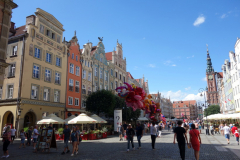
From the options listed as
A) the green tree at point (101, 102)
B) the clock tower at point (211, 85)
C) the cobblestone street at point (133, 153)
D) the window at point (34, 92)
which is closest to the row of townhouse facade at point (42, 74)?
the window at point (34, 92)

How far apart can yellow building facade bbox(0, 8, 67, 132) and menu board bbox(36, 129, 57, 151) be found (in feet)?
33.9

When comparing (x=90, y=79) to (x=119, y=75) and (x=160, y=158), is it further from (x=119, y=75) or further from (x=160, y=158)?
(x=160, y=158)

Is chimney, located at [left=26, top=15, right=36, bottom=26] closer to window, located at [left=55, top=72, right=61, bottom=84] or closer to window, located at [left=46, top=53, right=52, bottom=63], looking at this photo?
window, located at [left=46, top=53, right=52, bottom=63]

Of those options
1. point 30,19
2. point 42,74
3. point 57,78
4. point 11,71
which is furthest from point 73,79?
point 30,19

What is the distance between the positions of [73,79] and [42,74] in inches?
269

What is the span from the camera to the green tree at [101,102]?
2925 cm

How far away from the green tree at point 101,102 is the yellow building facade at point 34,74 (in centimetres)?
423

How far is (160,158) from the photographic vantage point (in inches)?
369

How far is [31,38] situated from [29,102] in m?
8.38

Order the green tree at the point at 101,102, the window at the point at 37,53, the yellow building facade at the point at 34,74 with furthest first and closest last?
the green tree at the point at 101,102
the window at the point at 37,53
the yellow building facade at the point at 34,74

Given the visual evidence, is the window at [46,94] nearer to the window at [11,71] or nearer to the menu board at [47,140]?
the window at [11,71]

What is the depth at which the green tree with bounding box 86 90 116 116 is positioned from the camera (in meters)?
29.2

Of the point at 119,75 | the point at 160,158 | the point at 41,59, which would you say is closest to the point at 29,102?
the point at 41,59

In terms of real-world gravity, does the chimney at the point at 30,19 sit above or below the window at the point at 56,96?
above
